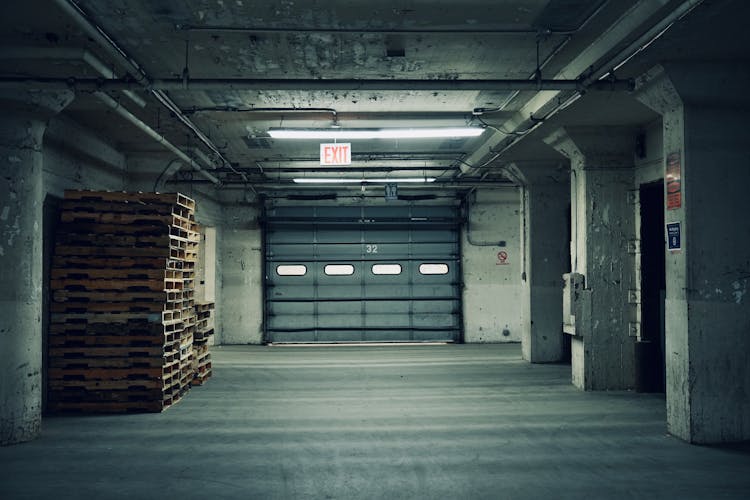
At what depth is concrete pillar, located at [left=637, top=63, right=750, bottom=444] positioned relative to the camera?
689 cm

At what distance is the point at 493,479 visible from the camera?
5648 millimetres

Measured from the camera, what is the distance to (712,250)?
6953mm

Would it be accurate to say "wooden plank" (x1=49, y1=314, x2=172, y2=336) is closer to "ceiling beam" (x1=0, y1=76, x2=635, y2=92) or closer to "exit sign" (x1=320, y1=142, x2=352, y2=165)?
"ceiling beam" (x1=0, y1=76, x2=635, y2=92)

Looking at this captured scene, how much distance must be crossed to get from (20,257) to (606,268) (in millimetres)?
8541

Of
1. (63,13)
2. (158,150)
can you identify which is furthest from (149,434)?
(158,150)

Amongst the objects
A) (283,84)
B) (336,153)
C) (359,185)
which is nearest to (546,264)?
(359,185)

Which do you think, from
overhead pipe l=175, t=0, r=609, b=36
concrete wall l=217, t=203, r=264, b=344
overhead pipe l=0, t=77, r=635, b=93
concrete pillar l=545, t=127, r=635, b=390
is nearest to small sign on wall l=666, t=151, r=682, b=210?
overhead pipe l=0, t=77, r=635, b=93

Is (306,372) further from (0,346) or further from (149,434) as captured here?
(0,346)

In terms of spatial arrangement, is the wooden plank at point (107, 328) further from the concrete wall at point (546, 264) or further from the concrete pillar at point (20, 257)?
the concrete wall at point (546, 264)

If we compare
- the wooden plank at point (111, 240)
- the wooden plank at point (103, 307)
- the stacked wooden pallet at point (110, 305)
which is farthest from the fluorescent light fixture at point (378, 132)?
the wooden plank at point (103, 307)

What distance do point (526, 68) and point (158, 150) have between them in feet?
24.0

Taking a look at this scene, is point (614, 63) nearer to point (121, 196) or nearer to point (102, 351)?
point (121, 196)

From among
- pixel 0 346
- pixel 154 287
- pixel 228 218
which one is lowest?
pixel 0 346

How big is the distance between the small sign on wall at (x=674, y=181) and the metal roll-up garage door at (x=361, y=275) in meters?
10.3
